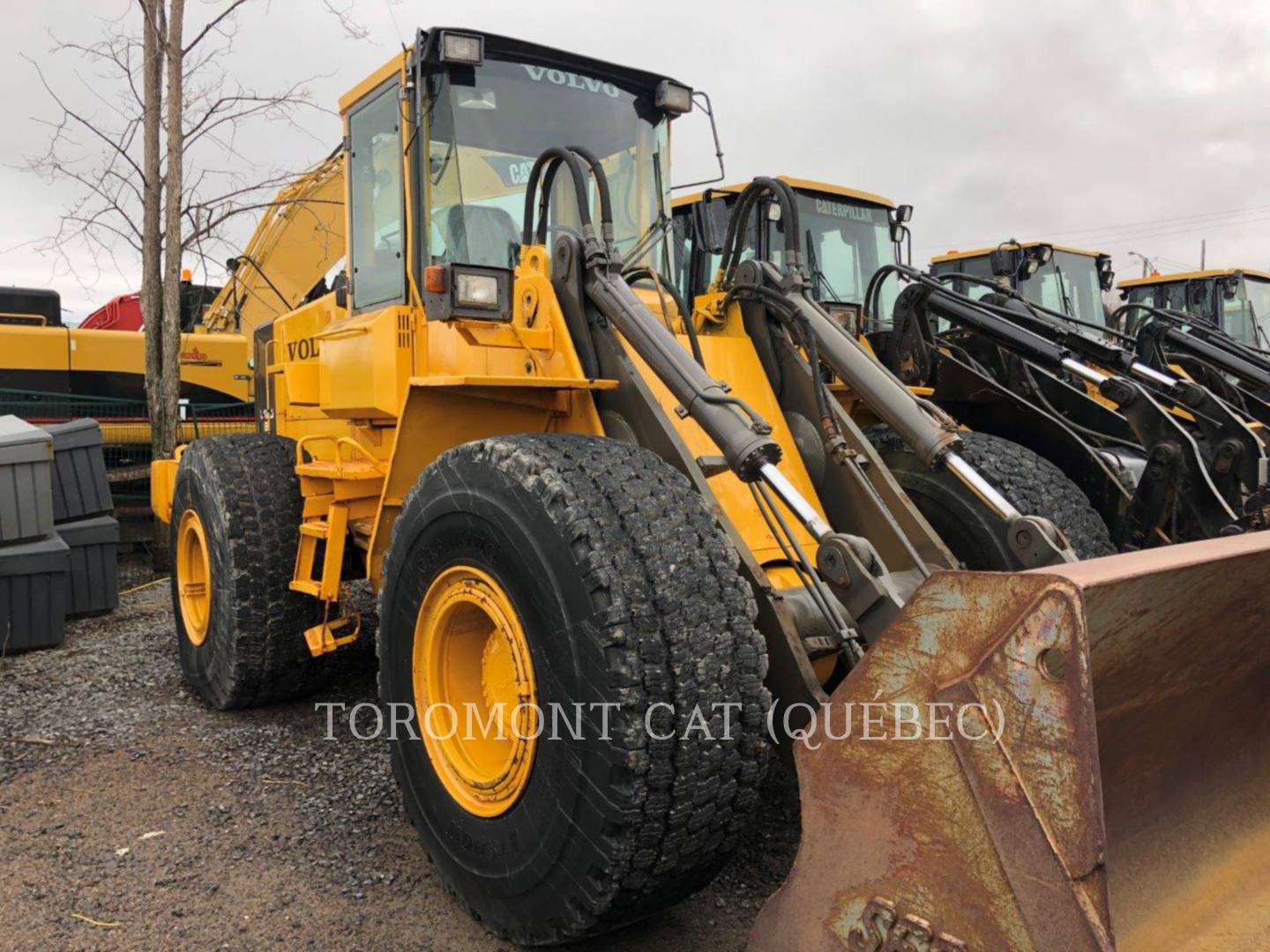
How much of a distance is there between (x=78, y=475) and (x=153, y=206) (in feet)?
10.00

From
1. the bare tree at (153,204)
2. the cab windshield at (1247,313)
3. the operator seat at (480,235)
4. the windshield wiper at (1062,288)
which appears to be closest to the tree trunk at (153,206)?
the bare tree at (153,204)

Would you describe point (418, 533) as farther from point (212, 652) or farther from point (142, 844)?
point (212, 652)

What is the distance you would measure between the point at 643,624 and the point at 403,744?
114cm

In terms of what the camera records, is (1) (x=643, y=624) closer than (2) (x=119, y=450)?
Yes

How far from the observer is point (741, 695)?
7.66 feet

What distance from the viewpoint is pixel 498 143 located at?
148 inches

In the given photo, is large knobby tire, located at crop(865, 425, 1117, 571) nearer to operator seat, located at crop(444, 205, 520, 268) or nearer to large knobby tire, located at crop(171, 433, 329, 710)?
operator seat, located at crop(444, 205, 520, 268)

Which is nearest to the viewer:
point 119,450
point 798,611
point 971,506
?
point 798,611

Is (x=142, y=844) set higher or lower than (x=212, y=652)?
lower

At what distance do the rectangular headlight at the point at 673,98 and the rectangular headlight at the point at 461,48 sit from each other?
909mm

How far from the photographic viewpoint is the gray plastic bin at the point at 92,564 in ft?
21.5

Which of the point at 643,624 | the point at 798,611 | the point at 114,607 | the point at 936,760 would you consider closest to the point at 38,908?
the point at 643,624

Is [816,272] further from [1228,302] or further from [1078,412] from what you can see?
[1228,302]

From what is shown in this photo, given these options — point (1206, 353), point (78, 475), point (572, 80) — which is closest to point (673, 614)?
point (572, 80)
